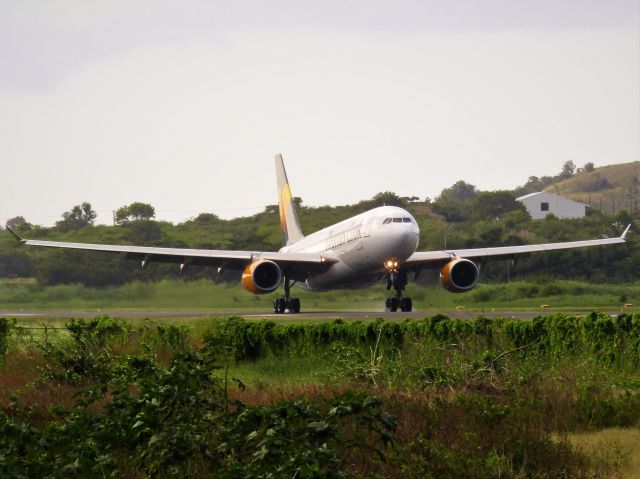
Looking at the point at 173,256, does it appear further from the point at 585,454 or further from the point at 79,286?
→ the point at 585,454

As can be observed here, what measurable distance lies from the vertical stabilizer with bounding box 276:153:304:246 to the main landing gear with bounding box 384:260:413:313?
51.4 feet

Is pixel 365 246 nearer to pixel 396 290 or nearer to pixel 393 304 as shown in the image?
pixel 396 290

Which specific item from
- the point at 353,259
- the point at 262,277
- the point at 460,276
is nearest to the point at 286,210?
the point at 262,277

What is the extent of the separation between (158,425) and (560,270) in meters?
65.7

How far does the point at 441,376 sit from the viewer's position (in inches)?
797

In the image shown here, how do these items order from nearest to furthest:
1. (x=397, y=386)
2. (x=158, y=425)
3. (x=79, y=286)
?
1. (x=158, y=425)
2. (x=397, y=386)
3. (x=79, y=286)

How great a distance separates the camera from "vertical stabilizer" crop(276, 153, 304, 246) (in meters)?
66.9

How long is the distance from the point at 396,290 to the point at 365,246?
2.68 m

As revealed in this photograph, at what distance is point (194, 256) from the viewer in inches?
2143

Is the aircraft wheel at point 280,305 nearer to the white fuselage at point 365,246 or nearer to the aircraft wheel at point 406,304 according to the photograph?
the white fuselage at point 365,246

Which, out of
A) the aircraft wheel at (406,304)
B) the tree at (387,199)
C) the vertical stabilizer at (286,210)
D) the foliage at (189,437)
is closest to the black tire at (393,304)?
the aircraft wheel at (406,304)

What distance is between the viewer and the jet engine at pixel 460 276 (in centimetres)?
5203

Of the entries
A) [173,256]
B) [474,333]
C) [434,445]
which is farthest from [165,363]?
[173,256]

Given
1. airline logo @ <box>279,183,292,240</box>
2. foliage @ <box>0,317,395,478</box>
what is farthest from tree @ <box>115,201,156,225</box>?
foliage @ <box>0,317,395,478</box>
